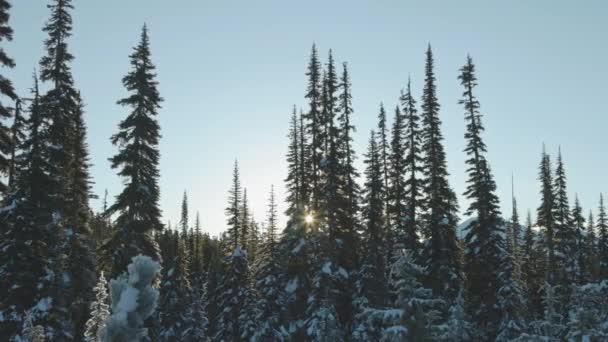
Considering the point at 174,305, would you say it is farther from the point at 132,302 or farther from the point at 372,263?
the point at 132,302

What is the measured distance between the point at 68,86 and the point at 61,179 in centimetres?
612

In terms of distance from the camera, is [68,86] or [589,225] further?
[589,225]

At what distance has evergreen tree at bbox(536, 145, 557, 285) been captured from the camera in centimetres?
5651

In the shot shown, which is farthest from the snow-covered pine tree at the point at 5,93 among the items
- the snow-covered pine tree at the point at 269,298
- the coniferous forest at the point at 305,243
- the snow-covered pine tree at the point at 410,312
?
the snow-covered pine tree at the point at 269,298

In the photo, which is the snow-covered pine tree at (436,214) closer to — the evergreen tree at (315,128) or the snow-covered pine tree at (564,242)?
the evergreen tree at (315,128)

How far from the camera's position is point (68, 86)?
29453 mm

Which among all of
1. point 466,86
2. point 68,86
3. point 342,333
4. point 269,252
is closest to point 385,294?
point 342,333

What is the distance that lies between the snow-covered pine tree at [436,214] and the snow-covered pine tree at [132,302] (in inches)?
1151

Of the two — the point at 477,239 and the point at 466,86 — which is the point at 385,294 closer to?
the point at 477,239

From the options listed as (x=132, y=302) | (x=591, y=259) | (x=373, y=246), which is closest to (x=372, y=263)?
(x=373, y=246)

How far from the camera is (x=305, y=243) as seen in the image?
116 ft

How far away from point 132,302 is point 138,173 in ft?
69.6

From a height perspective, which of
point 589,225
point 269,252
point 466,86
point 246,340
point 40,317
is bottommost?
point 246,340

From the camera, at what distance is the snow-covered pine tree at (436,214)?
35.3m
